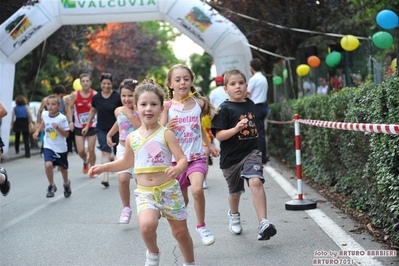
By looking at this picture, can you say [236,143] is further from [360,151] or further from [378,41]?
[378,41]

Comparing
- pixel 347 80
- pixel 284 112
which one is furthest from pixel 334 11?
pixel 284 112

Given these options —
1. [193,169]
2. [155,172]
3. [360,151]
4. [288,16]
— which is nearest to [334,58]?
[288,16]

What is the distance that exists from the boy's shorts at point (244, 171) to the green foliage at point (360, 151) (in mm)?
1107

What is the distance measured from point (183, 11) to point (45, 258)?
11.5m

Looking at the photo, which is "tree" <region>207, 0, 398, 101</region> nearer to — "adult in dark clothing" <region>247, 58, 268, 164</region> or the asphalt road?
"adult in dark clothing" <region>247, 58, 268, 164</region>

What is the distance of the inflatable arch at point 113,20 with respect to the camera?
16734 millimetres

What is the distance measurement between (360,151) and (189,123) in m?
2.02

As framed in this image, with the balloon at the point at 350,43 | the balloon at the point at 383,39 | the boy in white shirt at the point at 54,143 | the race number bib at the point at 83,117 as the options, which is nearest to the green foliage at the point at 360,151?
the balloon at the point at 383,39

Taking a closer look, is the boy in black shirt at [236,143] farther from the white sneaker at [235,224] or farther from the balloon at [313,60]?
the balloon at [313,60]

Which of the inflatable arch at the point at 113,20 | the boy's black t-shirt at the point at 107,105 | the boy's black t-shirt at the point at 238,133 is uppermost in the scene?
the inflatable arch at the point at 113,20

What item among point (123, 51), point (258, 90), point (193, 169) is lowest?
point (193, 169)

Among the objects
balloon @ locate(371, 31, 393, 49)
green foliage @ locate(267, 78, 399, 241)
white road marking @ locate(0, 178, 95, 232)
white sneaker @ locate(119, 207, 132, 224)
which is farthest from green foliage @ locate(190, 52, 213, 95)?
white sneaker @ locate(119, 207, 132, 224)

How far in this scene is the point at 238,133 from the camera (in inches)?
269

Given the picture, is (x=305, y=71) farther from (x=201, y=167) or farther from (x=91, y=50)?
(x=91, y=50)
